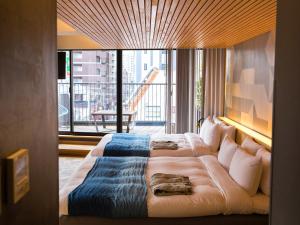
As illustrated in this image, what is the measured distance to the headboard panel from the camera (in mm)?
3497

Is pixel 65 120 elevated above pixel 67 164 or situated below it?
above

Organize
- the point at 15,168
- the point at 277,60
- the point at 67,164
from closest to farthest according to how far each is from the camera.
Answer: the point at 15,168 < the point at 277,60 < the point at 67,164

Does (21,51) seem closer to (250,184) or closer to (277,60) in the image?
(277,60)

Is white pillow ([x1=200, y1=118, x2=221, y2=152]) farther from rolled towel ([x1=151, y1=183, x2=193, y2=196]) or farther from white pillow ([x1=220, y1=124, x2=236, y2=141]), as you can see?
rolled towel ([x1=151, y1=183, x2=193, y2=196])

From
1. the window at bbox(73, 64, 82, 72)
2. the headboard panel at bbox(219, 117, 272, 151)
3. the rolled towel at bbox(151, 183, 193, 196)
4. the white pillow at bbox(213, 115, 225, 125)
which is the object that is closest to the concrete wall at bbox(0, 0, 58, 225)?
the rolled towel at bbox(151, 183, 193, 196)

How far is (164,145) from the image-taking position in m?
4.68

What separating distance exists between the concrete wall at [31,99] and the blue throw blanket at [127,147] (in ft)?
10.8

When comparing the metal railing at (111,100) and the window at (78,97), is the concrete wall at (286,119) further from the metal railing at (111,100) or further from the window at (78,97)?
Answer: the window at (78,97)

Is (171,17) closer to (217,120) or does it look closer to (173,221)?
(173,221)

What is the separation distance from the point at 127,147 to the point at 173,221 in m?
1.97

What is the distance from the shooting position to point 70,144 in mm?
7020

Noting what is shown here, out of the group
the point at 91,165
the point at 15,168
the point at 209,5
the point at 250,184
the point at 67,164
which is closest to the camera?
the point at 15,168


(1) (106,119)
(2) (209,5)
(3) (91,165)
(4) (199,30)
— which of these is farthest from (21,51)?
(1) (106,119)

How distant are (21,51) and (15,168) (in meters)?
0.30
